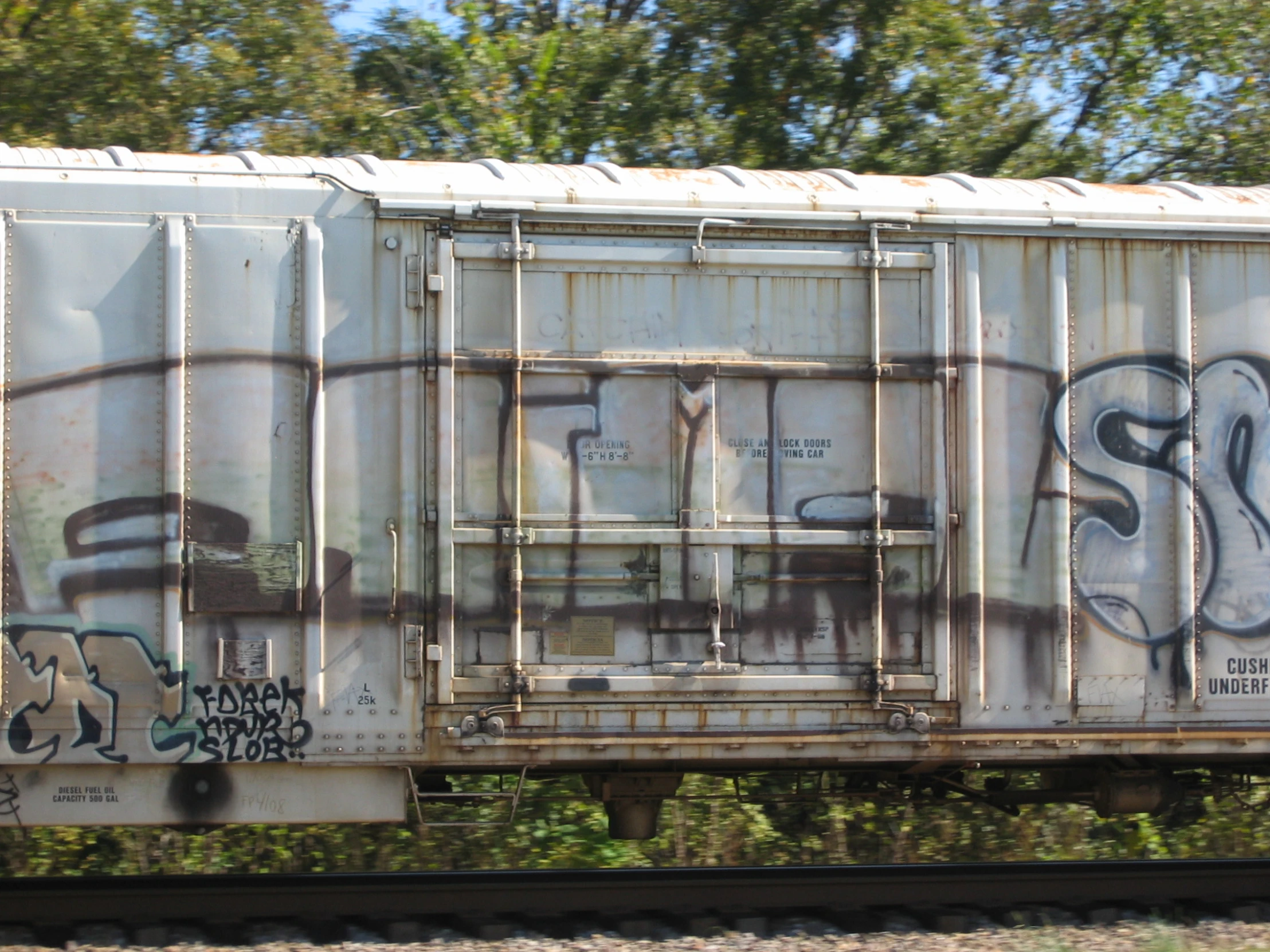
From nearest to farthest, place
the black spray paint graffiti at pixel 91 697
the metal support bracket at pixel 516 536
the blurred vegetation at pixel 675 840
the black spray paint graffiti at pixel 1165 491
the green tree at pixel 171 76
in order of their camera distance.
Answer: the black spray paint graffiti at pixel 91 697 → the metal support bracket at pixel 516 536 → the black spray paint graffiti at pixel 1165 491 → the blurred vegetation at pixel 675 840 → the green tree at pixel 171 76

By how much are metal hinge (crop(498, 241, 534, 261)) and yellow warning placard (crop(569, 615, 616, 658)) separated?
171cm

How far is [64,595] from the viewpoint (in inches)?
199

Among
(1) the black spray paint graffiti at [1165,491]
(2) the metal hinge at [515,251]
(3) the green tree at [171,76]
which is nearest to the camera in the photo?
(2) the metal hinge at [515,251]

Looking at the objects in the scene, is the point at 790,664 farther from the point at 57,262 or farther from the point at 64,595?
the point at 57,262

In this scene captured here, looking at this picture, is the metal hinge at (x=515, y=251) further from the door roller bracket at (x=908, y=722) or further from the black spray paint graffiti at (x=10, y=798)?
the black spray paint graffiti at (x=10, y=798)

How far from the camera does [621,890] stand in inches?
227

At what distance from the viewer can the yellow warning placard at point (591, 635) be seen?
209 inches

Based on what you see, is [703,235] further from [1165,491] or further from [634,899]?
[634,899]

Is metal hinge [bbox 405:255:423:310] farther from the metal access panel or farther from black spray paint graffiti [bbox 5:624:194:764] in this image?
black spray paint graffiti [bbox 5:624:194:764]

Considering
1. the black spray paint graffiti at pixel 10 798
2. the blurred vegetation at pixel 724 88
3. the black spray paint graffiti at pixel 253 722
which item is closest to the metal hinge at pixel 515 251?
the black spray paint graffiti at pixel 253 722

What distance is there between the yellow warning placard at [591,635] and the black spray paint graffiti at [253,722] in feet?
4.14

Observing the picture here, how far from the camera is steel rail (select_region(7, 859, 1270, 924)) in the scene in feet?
18.1

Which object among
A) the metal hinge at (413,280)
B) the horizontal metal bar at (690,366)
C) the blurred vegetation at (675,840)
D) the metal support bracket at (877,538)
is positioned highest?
the metal hinge at (413,280)

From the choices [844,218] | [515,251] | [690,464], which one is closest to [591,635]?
[690,464]
